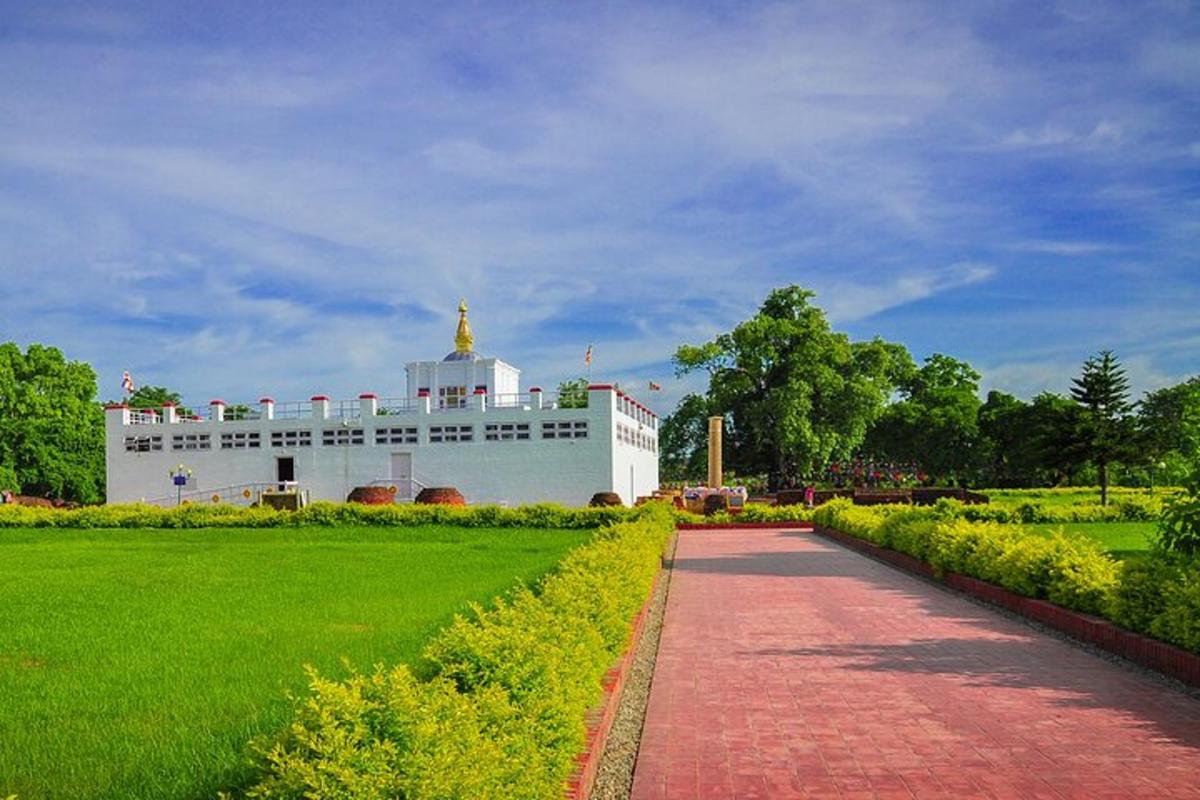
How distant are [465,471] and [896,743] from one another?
33.1m

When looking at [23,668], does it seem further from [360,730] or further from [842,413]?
[842,413]

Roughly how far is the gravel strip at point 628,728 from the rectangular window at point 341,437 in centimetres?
3052

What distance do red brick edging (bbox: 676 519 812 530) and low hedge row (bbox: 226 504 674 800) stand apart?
2077 centimetres

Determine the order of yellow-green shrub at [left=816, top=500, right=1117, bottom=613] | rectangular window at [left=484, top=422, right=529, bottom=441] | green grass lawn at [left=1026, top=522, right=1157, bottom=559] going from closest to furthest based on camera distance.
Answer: yellow-green shrub at [left=816, top=500, right=1117, bottom=613], green grass lawn at [left=1026, top=522, right=1157, bottom=559], rectangular window at [left=484, top=422, right=529, bottom=441]

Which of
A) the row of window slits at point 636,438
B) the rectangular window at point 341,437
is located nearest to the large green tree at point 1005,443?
the row of window slits at point 636,438

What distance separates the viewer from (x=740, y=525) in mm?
27391

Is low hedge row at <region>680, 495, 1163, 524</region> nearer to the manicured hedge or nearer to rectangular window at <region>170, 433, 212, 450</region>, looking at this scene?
the manicured hedge

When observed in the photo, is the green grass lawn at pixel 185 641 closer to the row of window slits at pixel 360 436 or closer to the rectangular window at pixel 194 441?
the row of window slits at pixel 360 436

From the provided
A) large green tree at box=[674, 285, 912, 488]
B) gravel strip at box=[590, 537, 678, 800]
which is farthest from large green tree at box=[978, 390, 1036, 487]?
gravel strip at box=[590, 537, 678, 800]

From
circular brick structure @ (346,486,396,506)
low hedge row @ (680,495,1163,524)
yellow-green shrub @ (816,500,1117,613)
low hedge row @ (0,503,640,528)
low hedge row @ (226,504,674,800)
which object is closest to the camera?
low hedge row @ (226,504,674,800)

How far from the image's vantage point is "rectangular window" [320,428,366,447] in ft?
130

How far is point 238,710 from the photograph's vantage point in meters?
6.32

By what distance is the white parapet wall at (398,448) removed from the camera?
37.4 metres

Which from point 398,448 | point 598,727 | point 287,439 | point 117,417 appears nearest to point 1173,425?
point 398,448
